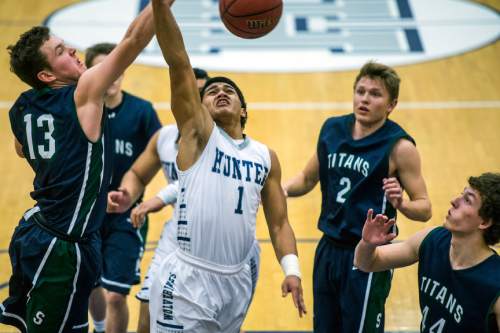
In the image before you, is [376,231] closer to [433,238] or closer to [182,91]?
[433,238]

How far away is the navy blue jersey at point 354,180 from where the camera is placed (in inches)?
238

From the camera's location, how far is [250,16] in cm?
585

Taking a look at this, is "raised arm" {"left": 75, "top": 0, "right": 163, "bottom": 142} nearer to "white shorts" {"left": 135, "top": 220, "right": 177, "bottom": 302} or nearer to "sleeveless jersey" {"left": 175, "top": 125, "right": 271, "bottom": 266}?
"sleeveless jersey" {"left": 175, "top": 125, "right": 271, "bottom": 266}

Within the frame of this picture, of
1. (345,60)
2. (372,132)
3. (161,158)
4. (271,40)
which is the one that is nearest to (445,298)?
(372,132)

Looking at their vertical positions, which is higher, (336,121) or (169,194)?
(336,121)

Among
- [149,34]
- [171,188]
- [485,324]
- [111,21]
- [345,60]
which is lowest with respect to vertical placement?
[485,324]

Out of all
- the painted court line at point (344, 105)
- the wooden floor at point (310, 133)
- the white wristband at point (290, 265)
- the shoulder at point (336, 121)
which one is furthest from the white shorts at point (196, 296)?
the painted court line at point (344, 105)

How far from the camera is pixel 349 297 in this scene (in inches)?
236

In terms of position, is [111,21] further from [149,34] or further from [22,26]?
[149,34]

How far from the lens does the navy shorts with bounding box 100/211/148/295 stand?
23.5 feet

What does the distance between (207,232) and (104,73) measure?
1167 millimetres

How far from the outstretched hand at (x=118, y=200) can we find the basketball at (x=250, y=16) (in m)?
1.48

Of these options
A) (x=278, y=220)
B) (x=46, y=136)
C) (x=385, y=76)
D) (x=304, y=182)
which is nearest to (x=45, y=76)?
(x=46, y=136)

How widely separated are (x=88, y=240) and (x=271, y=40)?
922cm
